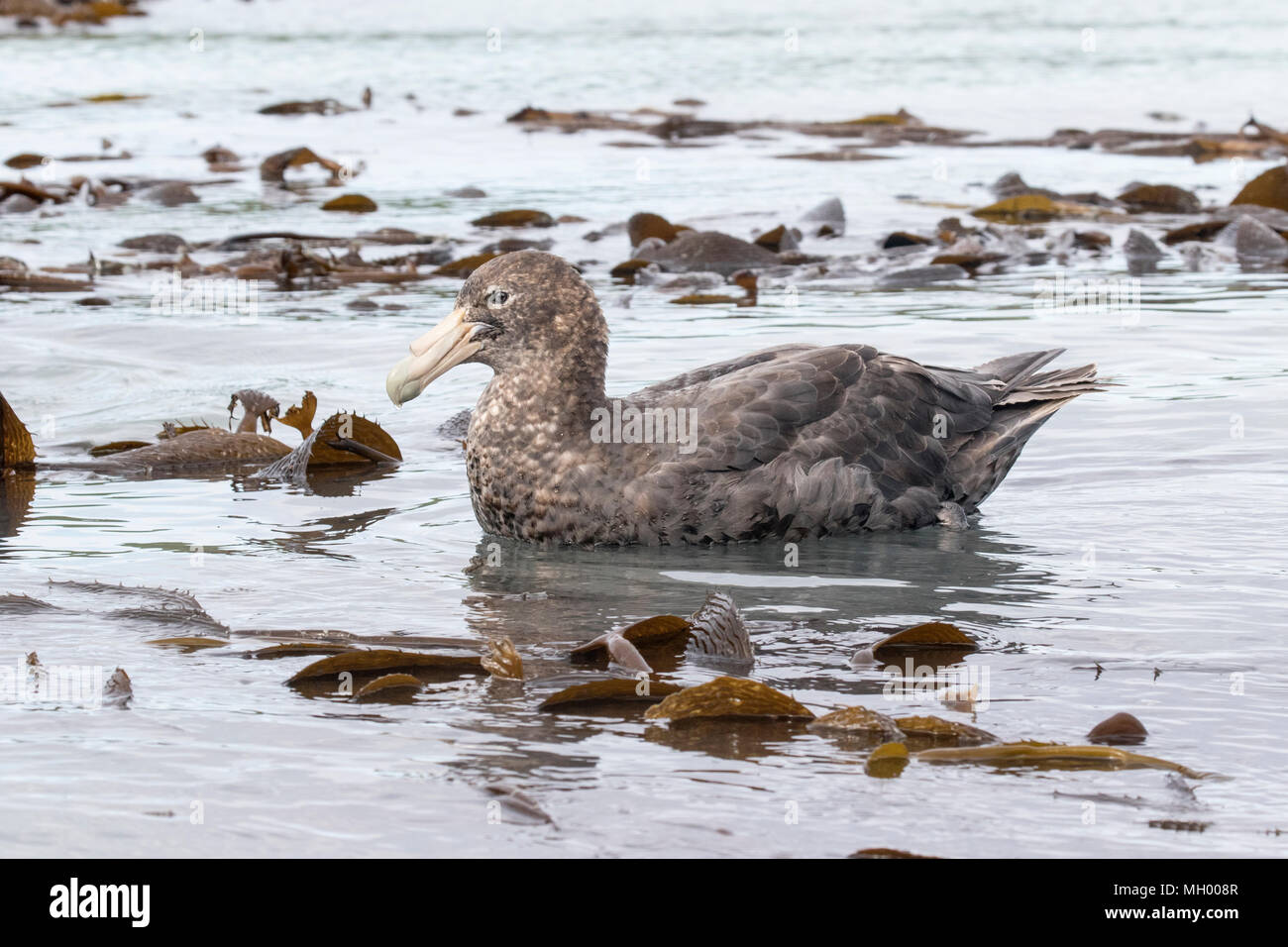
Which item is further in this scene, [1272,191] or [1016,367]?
[1272,191]

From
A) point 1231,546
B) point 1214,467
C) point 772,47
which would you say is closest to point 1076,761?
point 1231,546

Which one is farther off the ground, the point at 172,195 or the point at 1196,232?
the point at 172,195

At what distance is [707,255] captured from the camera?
1270cm

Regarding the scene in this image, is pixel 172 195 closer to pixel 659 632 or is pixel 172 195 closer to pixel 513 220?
pixel 513 220

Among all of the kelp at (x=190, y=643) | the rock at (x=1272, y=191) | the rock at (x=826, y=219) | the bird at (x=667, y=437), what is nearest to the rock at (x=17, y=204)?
the rock at (x=826, y=219)

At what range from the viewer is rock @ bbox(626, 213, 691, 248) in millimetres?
13141

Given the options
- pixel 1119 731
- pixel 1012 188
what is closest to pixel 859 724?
pixel 1119 731

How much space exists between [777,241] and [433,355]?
6899mm

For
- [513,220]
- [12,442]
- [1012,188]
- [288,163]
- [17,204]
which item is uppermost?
[288,163]

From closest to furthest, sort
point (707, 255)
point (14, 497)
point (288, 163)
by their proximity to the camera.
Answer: point (14, 497)
point (707, 255)
point (288, 163)

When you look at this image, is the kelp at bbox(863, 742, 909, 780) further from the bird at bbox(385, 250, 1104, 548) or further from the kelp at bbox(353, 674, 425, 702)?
the bird at bbox(385, 250, 1104, 548)

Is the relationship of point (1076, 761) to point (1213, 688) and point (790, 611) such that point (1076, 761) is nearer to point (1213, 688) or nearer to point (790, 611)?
point (1213, 688)

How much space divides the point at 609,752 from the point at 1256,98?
2072 cm
